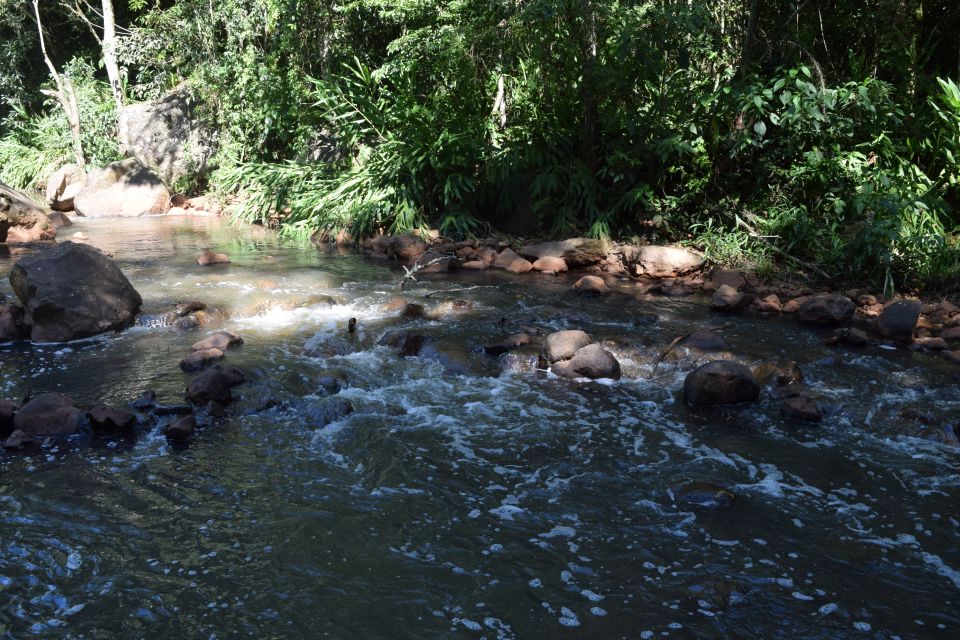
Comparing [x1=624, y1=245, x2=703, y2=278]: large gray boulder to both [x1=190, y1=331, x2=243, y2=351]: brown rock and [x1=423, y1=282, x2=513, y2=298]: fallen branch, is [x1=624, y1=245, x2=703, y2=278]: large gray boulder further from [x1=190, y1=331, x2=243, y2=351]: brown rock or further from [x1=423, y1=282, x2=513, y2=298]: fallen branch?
[x1=190, y1=331, x2=243, y2=351]: brown rock

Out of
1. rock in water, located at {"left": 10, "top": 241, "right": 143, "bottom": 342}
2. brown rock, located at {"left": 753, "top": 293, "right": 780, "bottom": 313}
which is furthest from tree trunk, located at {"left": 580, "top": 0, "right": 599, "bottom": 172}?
rock in water, located at {"left": 10, "top": 241, "right": 143, "bottom": 342}

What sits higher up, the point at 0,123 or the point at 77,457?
the point at 0,123

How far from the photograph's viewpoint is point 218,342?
257 inches

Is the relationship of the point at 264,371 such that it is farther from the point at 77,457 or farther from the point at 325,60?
the point at 325,60

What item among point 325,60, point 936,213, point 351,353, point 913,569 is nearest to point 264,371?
point 351,353

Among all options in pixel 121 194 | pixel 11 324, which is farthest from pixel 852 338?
pixel 121 194

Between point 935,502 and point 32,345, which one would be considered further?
point 32,345

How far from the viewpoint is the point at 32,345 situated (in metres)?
6.73

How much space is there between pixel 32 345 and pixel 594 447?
488 cm

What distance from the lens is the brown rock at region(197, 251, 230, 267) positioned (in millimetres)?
10008

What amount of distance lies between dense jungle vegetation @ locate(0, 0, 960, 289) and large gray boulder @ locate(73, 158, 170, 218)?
2.43 metres

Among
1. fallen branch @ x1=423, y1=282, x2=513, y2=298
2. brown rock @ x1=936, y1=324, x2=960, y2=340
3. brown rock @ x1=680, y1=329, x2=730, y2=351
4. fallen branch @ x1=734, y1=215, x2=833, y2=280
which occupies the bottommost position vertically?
fallen branch @ x1=423, y1=282, x2=513, y2=298

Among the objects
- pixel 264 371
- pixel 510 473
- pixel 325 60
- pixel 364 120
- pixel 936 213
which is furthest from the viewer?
pixel 325 60

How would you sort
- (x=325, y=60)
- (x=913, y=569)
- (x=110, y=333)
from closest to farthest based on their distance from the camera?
(x=913, y=569) → (x=110, y=333) → (x=325, y=60)
